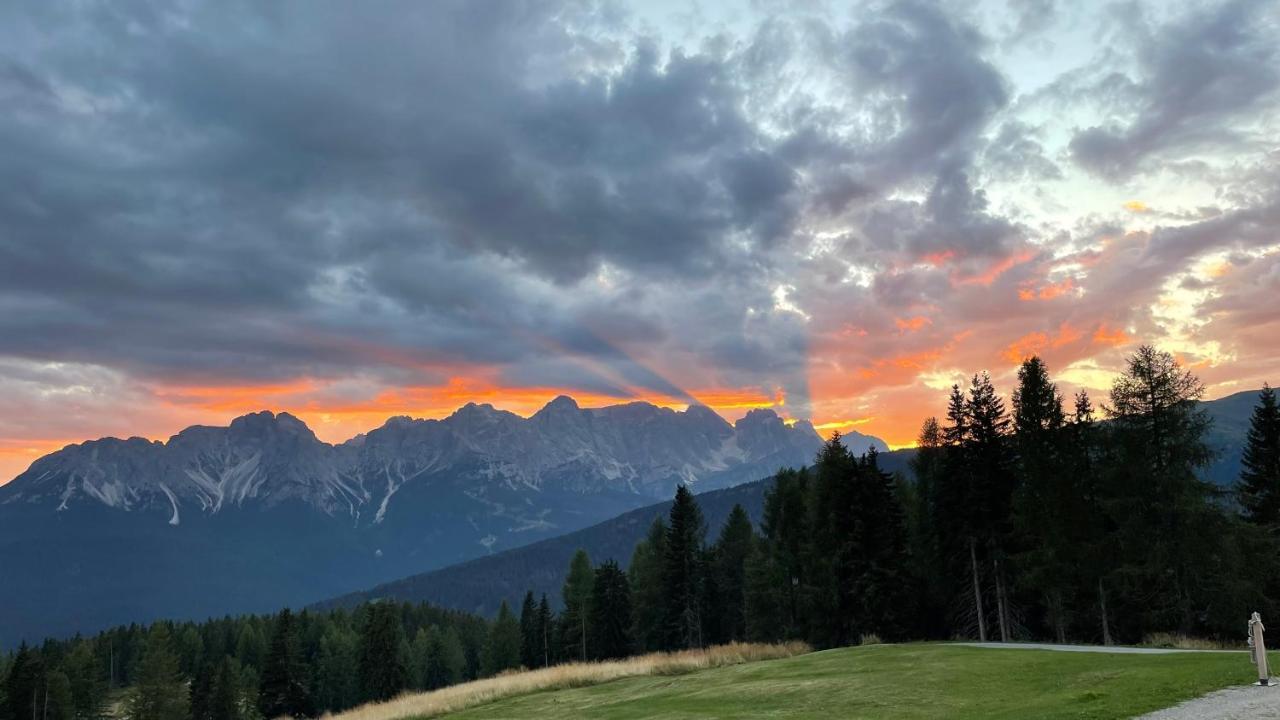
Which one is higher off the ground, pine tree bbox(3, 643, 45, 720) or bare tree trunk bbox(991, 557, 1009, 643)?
bare tree trunk bbox(991, 557, 1009, 643)

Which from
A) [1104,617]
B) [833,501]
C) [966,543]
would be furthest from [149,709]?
[1104,617]

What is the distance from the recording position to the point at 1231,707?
58.9ft

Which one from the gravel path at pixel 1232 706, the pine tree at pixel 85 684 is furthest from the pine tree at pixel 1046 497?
the pine tree at pixel 85 684

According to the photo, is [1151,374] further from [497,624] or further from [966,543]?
[497,624]

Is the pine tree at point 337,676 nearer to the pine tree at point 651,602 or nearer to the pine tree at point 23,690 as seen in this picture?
the pine tree at point 23,690

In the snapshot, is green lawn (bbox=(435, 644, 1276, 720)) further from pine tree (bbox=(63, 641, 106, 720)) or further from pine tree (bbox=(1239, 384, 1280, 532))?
pine tree (bbox=(63, 641, 106, 720))

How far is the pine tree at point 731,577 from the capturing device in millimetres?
98062

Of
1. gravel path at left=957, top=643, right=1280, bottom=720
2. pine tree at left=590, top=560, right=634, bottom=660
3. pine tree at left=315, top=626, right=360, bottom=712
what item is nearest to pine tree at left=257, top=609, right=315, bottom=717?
pine tree at left=315, top=626, right=360, bottom=712

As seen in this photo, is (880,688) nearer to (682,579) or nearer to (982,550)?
(982,550)

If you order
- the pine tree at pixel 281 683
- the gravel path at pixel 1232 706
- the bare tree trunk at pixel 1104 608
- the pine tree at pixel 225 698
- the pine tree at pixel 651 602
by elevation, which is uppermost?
the gravel path at pixel 1232 706

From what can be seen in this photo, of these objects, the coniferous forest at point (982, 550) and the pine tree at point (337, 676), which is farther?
the pine tree at point (337, 676)

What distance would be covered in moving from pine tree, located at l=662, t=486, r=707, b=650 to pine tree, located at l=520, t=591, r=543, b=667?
4085 cm

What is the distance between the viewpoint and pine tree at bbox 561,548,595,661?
112 m

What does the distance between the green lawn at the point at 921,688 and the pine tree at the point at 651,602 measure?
2007 inches
